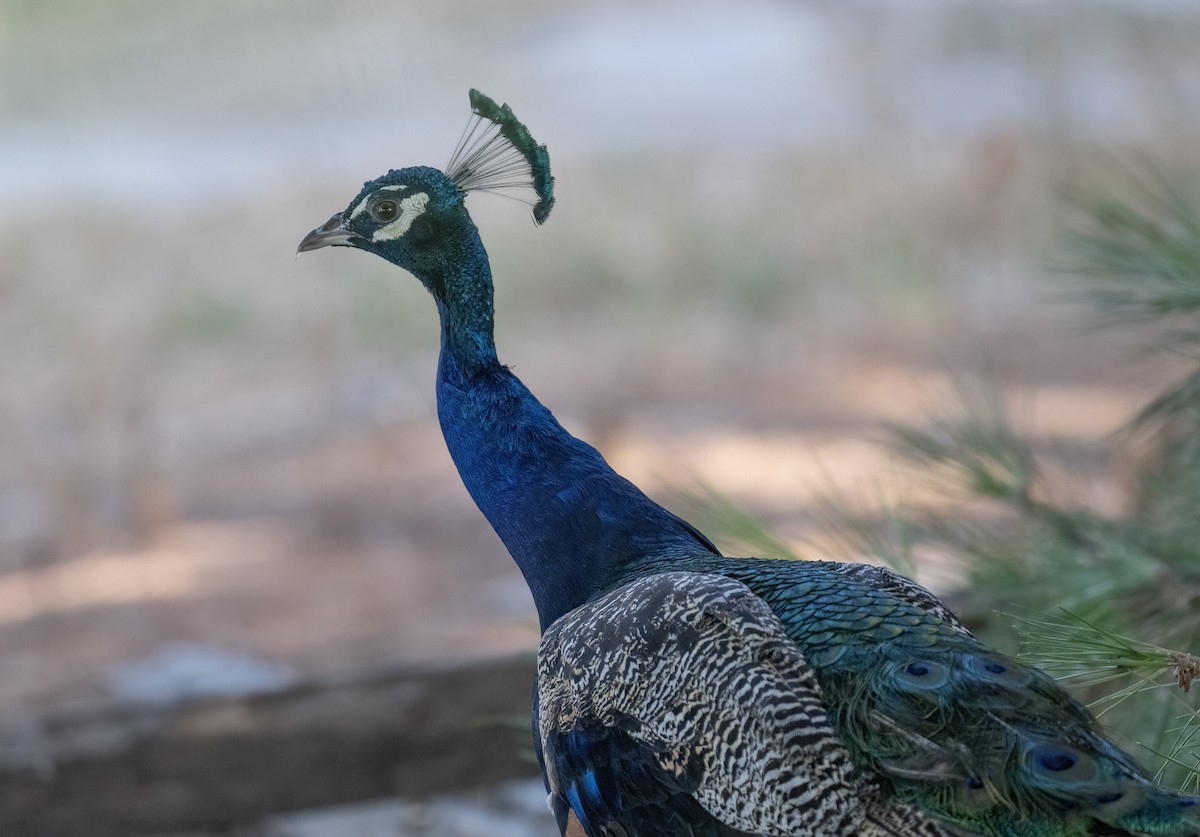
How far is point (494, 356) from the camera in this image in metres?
1.46

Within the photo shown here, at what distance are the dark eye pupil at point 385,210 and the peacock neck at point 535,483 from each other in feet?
0.32

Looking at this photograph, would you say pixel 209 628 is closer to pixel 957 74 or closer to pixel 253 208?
pixel 253 208

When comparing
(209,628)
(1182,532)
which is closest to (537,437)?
(1182,532)

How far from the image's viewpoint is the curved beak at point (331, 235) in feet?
4.50

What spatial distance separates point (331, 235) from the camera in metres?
1.38

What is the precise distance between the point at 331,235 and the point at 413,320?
3983 mm

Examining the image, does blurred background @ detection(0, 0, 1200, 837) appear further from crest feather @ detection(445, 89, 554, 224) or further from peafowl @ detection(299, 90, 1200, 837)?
crest feather @ detection(445, 89, 554, 224)

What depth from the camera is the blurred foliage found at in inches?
59.0

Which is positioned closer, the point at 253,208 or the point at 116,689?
the point at 116,689

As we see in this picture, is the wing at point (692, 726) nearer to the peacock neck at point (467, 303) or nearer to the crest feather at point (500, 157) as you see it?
the peacock neck at point (467, 303)

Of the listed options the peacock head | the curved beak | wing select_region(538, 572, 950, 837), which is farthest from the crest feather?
wing select_region(538, 572, 950, 837)

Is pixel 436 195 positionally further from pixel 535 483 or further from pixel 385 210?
pixel 535 483

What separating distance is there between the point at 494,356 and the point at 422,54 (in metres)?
5.33

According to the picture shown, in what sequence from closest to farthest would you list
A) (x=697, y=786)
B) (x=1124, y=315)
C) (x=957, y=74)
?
(x=697, y=786) → (x=1124, y=315) → (x=957, y=74)
